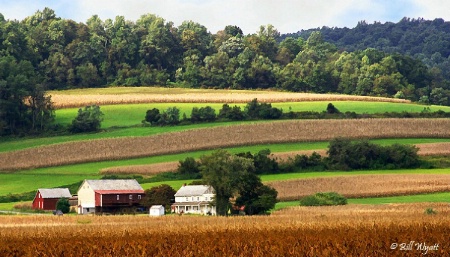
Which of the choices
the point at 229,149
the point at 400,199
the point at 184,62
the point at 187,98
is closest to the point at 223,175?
the point at 400,199

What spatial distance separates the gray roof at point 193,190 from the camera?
85.7 m

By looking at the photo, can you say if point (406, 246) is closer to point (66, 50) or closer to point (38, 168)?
point (38, 168)

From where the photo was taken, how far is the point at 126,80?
16425 centimetres

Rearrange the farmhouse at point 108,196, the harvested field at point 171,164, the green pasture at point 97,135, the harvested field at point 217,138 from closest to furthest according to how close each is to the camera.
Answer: the farmhouse at point 108,196 < the harvested field at point 171,164 < the harvested field at point 217,138 < the green pasture at point 97,135

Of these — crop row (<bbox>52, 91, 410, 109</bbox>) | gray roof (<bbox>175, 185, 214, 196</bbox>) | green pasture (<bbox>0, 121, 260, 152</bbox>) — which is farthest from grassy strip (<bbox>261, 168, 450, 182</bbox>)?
crop row (<bbox>52, 91, 410, 109</bbox>)

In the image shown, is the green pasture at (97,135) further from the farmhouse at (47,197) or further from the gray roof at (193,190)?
the gray roof at (193,190)

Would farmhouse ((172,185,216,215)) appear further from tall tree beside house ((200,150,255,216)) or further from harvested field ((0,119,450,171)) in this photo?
harvested field ((0,119,450,171))

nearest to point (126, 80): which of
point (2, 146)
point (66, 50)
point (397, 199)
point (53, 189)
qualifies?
point (66, 50)

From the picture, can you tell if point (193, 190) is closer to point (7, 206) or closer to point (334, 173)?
point (7, 206)

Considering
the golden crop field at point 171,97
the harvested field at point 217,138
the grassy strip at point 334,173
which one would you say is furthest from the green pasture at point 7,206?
the golden crop field at point 171,97

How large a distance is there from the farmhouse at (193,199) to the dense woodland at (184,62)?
67.3 metres

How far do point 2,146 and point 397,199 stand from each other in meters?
51.8

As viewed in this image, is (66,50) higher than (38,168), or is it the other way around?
(66,50)

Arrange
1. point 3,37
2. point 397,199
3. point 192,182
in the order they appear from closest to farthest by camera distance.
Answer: point 397,199, point 192,182, point 3,37
